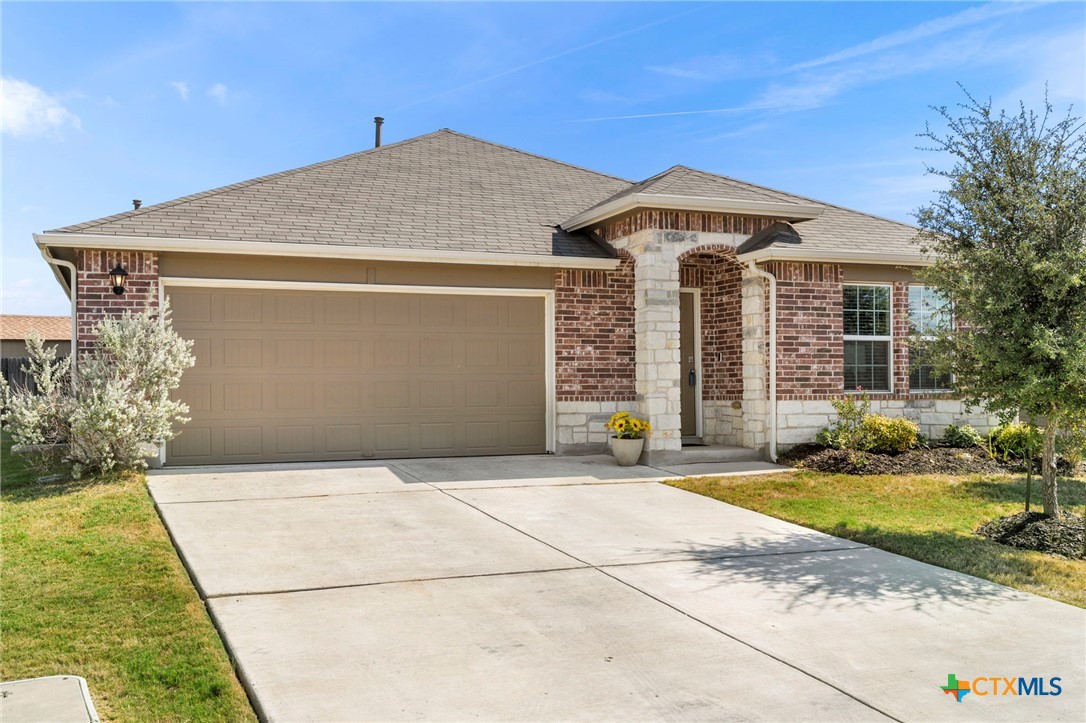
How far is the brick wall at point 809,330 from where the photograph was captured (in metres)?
12.0

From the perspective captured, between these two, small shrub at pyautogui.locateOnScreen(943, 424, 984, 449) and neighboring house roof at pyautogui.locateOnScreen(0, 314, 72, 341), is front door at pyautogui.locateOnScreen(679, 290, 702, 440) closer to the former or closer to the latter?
small shrub at pyautogui.locateOnScreen(943, 424, 984, 449)

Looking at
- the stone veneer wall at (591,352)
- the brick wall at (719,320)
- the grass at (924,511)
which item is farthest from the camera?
the brick wall at (719,320)

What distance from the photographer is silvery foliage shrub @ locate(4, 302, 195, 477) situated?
9.14 m

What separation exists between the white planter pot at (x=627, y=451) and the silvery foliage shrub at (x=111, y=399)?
545cm

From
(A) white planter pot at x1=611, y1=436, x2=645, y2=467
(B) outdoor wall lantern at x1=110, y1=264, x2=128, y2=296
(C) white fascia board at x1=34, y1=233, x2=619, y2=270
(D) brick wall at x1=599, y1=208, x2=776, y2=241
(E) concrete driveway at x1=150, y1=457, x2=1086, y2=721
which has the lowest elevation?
(E) concrete driveway at x1=150, y1=457, x2=1086, y2=721

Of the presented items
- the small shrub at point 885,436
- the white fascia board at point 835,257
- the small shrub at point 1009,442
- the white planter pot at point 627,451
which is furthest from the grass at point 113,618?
the small shrub at point 1009,442

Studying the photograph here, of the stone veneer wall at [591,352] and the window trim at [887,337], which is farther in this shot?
the window trim at [887,337]

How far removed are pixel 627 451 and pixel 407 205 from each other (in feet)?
16.8

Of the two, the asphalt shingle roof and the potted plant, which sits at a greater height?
the asphalt shingle roof

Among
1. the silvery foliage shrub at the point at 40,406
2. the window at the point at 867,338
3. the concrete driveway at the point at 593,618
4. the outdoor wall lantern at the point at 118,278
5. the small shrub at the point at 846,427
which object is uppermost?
the outdoor wall lantern at the point at 118,278

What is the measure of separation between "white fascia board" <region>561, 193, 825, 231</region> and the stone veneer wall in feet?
2.63

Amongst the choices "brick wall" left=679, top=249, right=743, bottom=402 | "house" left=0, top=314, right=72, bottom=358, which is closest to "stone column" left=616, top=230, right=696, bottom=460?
→ "brick wall" left=679, top=249, right=743, bottom=402

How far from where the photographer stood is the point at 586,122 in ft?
53.5

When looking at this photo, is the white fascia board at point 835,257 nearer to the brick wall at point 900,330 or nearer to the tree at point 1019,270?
the brick wall at point 900,330
